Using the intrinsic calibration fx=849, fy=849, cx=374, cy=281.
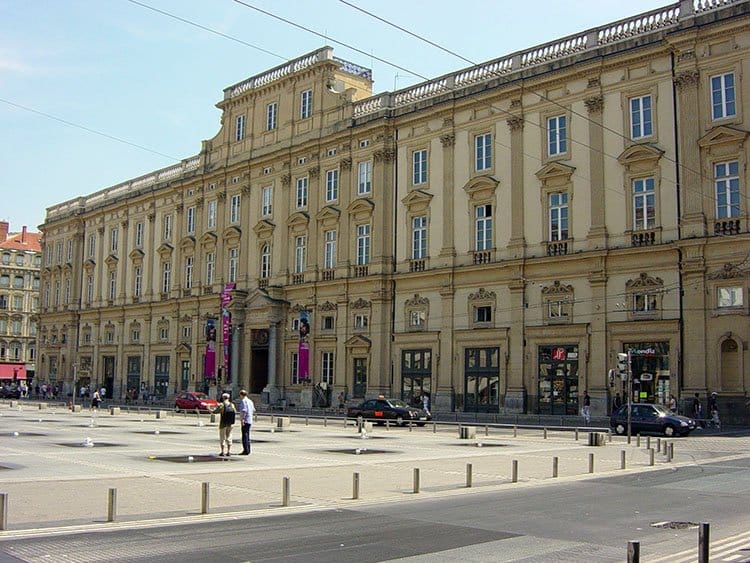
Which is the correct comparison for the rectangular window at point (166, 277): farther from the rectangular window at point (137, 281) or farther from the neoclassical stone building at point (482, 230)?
the rectangular window at point (137, 281)

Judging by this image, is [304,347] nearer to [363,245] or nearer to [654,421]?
[363,245]

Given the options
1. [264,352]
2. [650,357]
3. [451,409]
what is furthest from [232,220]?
[650,357]

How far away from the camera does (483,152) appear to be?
171ft

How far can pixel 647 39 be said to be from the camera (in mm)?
44281

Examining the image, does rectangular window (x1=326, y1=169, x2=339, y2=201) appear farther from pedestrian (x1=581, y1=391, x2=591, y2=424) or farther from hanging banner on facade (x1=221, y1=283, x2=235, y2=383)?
pedestrian (x1=581, y1=391, x2=591, y2=424)

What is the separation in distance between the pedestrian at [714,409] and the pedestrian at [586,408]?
20.0 feet

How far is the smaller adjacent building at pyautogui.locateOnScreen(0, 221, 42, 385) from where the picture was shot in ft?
377

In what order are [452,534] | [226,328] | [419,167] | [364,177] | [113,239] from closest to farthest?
[452,534]
[419,167]
[364,177]
[226,328]
[113,239]

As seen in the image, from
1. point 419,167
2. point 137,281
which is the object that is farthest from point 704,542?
point 137,281

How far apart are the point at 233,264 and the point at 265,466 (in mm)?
48326

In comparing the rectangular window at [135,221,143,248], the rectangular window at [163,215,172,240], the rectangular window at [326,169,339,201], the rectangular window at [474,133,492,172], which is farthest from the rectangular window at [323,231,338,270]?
the rectangular window at [135,221,143,248]

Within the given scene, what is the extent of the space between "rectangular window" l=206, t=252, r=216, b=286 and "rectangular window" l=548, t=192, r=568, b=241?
3316 cm

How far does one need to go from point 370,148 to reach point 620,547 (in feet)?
159

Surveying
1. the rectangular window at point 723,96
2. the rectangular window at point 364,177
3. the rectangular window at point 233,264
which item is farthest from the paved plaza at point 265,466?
the rectangular window at point 233,264
